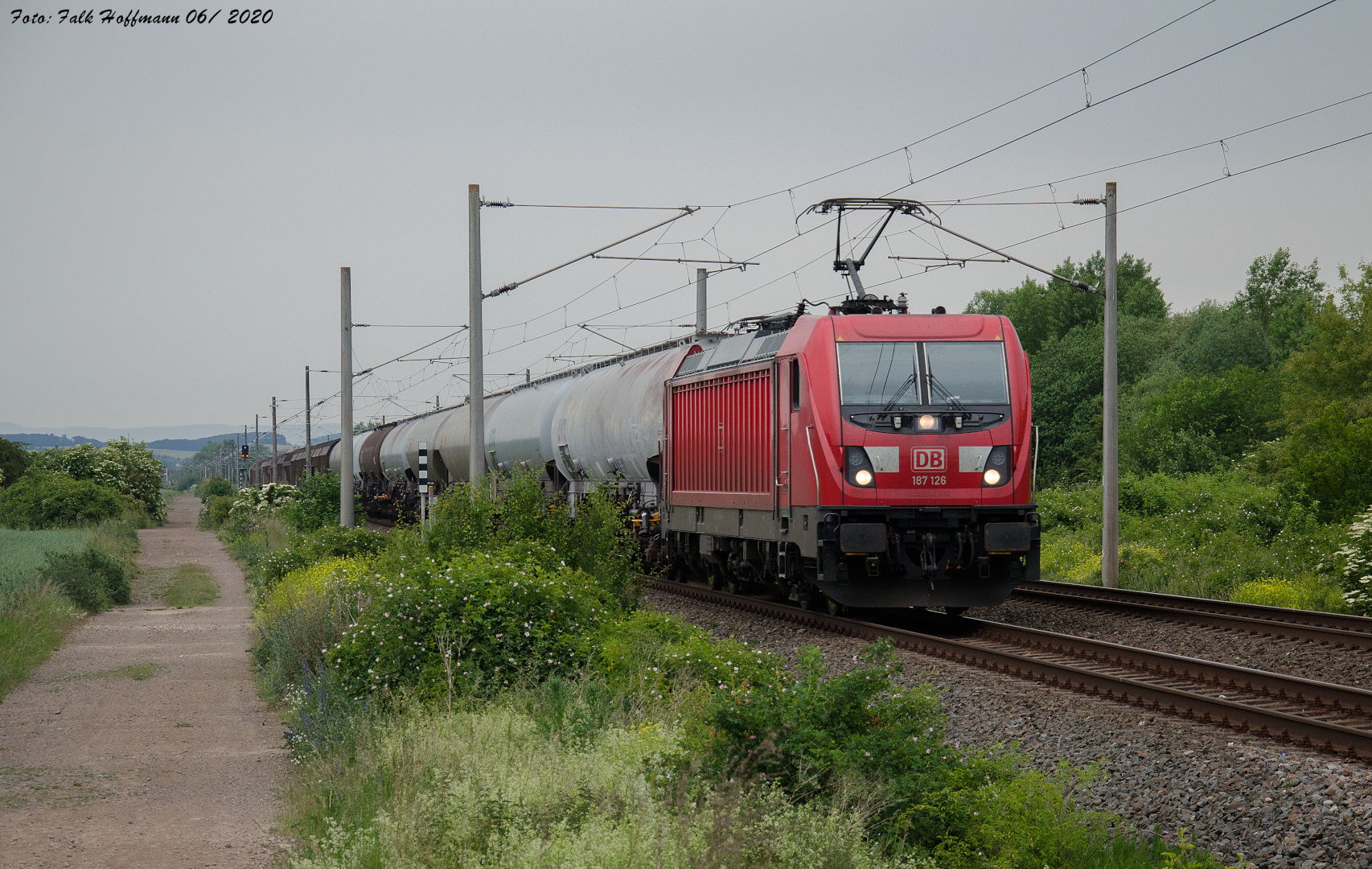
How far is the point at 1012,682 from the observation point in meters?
11.2

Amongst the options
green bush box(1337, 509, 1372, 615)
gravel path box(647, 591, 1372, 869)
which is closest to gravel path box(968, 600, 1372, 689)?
green bush box(1337, 509, 1372, 615)

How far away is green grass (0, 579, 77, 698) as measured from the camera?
42.7 feet

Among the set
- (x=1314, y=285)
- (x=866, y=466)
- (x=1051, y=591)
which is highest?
(x=1314, y=285)

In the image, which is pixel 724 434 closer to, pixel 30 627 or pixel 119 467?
pixel 30 627

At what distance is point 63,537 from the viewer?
1314 inches

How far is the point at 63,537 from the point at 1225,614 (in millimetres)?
29153

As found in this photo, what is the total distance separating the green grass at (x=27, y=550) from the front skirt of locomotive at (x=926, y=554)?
10.9 meters

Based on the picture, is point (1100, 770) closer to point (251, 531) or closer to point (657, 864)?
point (657, 864)

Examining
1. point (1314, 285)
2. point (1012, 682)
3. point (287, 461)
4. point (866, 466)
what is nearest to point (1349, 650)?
point (1012, 682)

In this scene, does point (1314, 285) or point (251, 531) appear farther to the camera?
point (1314, 285)

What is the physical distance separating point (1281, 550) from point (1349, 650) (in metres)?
7.56

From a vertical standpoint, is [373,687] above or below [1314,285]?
below

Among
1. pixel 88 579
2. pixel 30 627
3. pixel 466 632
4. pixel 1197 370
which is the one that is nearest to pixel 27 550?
pixel 88 579

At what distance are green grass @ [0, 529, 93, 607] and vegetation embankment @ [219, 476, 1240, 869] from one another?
369 inches
